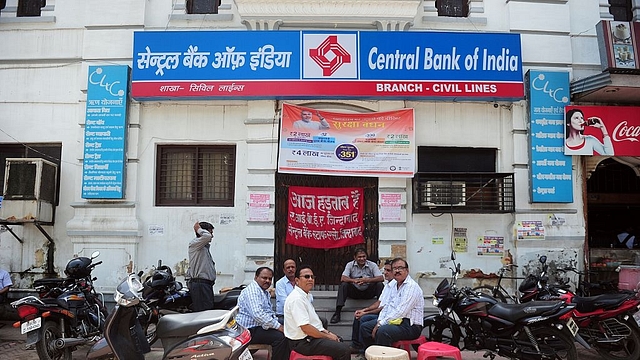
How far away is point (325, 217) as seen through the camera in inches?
389

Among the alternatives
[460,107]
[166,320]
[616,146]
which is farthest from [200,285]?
[616,146]

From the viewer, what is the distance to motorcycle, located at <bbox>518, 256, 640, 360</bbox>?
7.26 meters

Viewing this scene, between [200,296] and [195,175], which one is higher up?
[195,175]

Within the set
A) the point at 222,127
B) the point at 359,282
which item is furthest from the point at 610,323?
the point at 222,127

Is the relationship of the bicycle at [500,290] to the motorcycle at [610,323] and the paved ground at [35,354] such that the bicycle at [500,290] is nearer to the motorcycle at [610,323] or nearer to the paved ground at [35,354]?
the paved ground at [35,354]

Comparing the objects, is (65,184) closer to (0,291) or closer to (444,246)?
(0,291)

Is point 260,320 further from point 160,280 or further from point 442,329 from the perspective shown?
point 442,329

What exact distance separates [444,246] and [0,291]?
788 centimetres

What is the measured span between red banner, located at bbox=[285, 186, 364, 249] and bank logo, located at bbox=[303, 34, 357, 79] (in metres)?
2.17

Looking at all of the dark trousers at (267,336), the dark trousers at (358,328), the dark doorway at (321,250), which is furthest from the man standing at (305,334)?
the dark doorway at (321,250)

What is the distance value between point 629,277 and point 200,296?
7.27 metres

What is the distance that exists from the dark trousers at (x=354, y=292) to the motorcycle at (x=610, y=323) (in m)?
2.86

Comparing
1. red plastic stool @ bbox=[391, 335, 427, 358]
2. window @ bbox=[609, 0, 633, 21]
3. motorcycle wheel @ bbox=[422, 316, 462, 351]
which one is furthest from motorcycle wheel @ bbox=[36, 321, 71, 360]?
window @ bbox=[609, 0, 633, 21]

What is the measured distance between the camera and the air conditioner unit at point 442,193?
9812 millimetres
